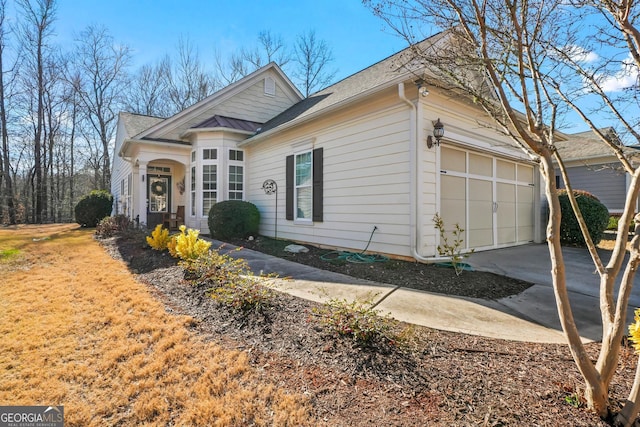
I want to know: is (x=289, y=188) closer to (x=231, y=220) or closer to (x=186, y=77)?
(x=231, y=220)

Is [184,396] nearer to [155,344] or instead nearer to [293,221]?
[155,344]

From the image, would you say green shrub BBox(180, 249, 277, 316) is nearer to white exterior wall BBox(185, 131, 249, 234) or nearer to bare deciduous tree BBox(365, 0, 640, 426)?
bare deciduous tree BBox(365, 0, 640, 426)

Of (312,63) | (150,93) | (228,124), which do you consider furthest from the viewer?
(150,93)

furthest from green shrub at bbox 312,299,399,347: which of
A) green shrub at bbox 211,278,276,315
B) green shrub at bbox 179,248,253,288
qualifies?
green shrub at bbox 179,248,253,288

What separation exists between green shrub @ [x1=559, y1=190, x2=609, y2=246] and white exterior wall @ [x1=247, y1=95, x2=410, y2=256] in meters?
5.11

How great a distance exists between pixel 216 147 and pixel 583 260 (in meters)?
9.62

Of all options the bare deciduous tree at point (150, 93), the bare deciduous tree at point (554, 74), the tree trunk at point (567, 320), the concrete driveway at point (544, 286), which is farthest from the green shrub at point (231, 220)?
the bare deciduous tree at point (150, 93)

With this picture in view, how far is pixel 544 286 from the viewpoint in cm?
457

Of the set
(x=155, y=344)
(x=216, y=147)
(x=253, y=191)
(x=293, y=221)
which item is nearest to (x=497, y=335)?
(x=155, y=344)

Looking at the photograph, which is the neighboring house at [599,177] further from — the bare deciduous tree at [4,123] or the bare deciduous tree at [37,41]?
the bare deciduous tree at [4,123]

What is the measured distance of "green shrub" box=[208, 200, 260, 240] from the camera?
8367 millimetres

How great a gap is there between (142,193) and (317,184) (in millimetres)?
7069

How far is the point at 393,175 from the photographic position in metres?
5.75

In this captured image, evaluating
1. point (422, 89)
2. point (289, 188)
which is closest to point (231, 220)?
point (289, 188)
